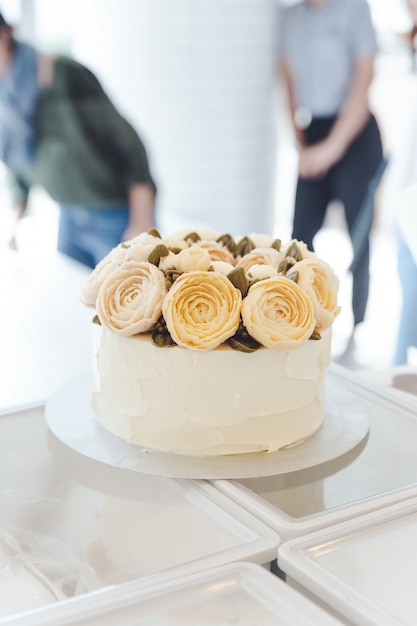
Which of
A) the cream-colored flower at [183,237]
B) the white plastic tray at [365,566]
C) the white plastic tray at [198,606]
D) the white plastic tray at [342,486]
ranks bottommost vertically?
the white plastic tray at [198,606]

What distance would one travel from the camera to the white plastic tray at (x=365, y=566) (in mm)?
555

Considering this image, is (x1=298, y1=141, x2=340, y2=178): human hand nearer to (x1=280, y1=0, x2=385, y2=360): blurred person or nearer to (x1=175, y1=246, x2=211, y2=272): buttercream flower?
(x1=280, y1=0, x2=385, y2=360): blurred person

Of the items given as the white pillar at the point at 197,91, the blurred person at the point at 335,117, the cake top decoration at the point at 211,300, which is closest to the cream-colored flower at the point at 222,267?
the cake top decoration at the point at 211,300

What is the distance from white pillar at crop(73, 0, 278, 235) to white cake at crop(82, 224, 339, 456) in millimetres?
2684

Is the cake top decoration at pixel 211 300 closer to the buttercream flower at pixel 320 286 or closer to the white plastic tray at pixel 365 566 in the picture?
the buttercream flower at pixel 320 286

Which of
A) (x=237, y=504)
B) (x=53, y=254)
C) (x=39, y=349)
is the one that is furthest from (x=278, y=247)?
(x=53, y=254)

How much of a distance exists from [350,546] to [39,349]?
2.77 feet

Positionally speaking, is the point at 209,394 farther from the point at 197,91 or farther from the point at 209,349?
the point at 197,91

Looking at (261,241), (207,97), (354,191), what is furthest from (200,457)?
(207,97)

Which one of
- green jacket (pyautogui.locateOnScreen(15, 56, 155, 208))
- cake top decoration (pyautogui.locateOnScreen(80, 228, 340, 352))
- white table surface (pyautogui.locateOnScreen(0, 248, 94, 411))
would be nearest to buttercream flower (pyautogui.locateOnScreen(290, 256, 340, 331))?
cake top decoration (pyautogui.locateOnScreen(80, 228, 340, 352))

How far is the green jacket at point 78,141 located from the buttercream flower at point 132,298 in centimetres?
239

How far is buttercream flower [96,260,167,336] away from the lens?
0.76m

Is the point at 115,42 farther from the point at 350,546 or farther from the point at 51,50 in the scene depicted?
the point at 350,546

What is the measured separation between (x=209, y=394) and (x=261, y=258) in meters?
0.17
